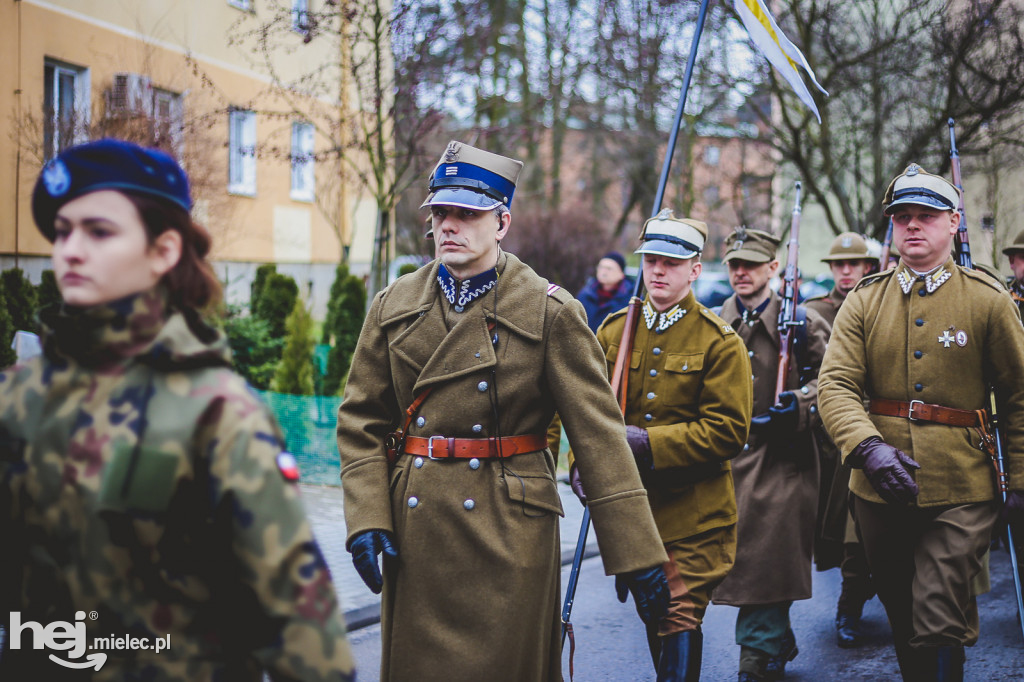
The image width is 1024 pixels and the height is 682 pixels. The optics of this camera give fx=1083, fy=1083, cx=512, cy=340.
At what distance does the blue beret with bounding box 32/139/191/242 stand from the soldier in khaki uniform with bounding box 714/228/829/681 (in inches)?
163

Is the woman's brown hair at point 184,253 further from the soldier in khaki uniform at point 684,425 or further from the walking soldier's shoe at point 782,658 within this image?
the walking soldier's shoe at point 782,658

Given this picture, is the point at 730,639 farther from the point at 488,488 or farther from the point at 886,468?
the point at 488,488

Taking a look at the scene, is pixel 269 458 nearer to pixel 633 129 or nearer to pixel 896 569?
pixel 896 569

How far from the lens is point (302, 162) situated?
34.1 ft

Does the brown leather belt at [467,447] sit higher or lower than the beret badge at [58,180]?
lower

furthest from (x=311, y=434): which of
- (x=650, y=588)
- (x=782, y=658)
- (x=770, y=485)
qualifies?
(x=650, y=588)

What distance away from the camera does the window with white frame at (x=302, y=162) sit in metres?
10.6

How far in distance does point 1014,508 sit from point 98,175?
12.4ft

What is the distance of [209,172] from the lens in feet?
38.8

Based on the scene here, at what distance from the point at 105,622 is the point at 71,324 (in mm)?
559

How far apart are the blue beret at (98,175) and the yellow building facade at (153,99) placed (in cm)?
842

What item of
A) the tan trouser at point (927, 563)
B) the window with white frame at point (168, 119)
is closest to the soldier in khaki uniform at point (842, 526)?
the tan trouser at point (927, 563)

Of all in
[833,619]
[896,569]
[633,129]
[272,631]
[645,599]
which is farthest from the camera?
[633,129]

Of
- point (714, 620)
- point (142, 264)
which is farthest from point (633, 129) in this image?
point (142, 264)
